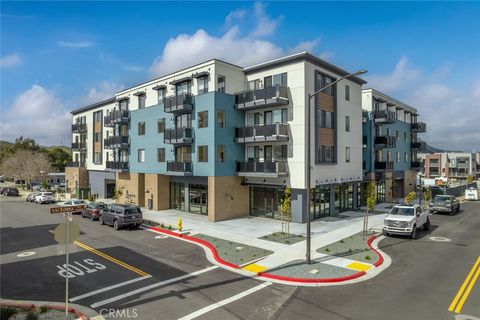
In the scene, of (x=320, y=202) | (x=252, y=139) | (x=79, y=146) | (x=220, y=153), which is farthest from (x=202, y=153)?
(x=79, y=146)

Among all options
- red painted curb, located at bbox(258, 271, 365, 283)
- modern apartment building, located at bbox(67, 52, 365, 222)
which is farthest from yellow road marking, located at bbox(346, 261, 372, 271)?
modern apartment building, located at bbox(67, 52, 365, 222)

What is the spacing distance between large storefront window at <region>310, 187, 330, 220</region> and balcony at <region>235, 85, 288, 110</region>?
27.4ft

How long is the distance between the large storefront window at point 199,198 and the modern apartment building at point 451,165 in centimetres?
10260

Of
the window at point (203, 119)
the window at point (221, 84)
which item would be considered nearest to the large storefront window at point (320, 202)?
the window at point (203, 119)

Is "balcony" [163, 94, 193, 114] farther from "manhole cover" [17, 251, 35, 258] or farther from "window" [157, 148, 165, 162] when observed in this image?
"manhole cover" [17, 251, 35, 258]

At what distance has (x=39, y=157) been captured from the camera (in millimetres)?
67500

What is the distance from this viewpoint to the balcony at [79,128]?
50406 millimetres

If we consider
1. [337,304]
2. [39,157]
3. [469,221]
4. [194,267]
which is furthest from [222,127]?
[39,157]

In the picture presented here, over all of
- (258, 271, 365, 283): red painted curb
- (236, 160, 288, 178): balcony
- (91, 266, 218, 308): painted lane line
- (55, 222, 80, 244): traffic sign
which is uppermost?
(236, 160, 288, 178): balcony

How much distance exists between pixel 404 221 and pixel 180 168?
19149 mm

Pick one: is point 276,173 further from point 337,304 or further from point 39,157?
point 39,157

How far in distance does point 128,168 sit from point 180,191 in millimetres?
9485

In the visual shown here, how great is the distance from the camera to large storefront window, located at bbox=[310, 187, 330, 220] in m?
26.4

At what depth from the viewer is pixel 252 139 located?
2622cm
